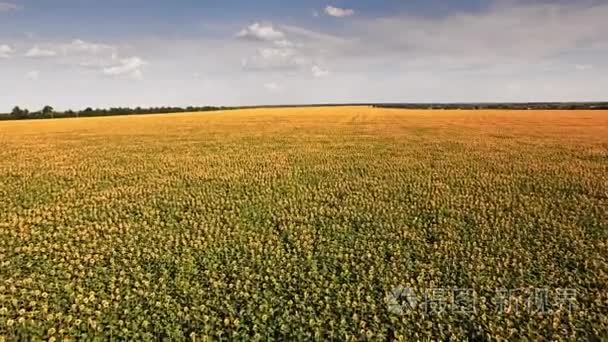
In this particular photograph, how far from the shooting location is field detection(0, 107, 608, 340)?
25.0 feet

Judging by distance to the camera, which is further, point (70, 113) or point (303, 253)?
point (70, 113)

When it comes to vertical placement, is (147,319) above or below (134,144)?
below

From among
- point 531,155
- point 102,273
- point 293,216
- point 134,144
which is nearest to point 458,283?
point 293,216

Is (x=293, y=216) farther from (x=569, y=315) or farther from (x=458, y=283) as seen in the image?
(x=569, y=315)

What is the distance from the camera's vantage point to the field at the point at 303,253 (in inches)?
300

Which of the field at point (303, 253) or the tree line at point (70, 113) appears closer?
the field at point (303, 253)

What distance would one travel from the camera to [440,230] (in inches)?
477

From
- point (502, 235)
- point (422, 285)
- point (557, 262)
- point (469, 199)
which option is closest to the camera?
point (422, 285)

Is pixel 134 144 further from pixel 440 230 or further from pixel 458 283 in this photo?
pixel 458 283

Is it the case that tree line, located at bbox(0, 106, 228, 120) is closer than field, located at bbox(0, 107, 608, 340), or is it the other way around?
field, located at bbox(0, 107, 608, 340)

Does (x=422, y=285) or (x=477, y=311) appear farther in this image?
(x=422, y=285)

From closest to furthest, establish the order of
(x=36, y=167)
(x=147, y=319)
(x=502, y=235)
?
(x=147, y=319) < (x=502, y=235) < (x=36, y=167)

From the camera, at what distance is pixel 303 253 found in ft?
34.8

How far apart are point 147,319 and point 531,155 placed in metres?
26.2
